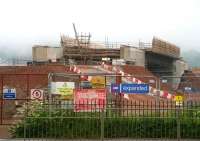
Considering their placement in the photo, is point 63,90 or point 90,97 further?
point 63,90

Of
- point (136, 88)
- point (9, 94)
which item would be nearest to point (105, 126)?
point (136, 88)

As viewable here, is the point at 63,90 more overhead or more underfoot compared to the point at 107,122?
more overhead

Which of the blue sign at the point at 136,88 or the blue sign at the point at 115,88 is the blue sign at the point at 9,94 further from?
the blue sign at the point at 136,88

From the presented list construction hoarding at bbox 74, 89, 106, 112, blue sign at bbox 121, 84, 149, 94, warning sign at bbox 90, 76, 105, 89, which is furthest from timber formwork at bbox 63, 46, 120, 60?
→ construction hoarding at bbox 74, 89, 106, 112

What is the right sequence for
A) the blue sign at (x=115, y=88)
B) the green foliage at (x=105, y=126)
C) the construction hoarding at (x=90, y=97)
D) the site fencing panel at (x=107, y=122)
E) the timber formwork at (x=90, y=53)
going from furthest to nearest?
the timber formwork at (x=90, y=53)
the blue sign at (x=115, y=88)
the construction hoarding at (x=90, y=97)
the green foliage at (x=105, y=126)
the site fencing panel at (x=107, y=122)

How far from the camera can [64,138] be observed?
68.0 feet

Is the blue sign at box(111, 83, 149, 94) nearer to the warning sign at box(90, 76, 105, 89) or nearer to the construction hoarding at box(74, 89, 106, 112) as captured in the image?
the warning sign at box(90, 76, 105, 89)

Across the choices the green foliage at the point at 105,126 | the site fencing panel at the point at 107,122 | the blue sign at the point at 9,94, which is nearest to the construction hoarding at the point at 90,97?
the site fencing panel at the point at 107,122

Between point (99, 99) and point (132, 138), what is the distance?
255cm

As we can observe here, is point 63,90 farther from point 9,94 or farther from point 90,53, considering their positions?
point 90,53

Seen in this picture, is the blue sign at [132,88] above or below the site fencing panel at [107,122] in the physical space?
above

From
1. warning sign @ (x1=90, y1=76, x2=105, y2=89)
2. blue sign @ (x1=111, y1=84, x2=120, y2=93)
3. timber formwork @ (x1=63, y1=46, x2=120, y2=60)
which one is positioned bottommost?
blue sign @ (x1=111, y1=84, x2=120, y2=93)

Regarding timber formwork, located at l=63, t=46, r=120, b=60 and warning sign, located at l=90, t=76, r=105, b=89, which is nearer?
warning sign, located at l=90, t=76, r=105, b=89

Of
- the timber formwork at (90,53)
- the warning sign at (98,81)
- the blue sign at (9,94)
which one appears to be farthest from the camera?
the timber formwork at (90,53)
